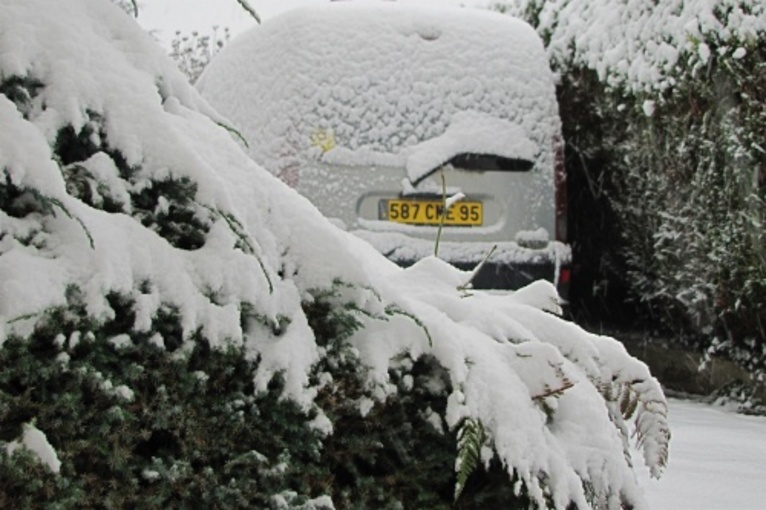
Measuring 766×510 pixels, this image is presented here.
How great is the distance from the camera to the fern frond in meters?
1.62

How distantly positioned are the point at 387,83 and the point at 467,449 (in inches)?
157

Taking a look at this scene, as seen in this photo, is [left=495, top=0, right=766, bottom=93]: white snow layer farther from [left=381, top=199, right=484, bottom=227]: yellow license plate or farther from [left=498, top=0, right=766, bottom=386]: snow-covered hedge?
[left=381, top=199, right=484, bottom=227]: yellow license plate

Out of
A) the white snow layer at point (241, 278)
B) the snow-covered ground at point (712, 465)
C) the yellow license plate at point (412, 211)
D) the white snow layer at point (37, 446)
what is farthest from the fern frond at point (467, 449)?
the yellow license plate at point (412, 211)

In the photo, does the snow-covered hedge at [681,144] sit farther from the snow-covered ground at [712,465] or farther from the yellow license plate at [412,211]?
the yellow license plate at [412,211]

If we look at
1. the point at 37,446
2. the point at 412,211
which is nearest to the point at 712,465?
the point at 412,211

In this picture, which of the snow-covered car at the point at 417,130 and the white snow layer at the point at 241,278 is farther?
the snow-covered car at the point at 417,130

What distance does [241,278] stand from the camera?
160 centimetres

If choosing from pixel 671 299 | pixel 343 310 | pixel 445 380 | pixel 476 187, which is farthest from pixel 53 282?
pixel 671 299

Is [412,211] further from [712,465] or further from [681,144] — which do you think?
[712,465]

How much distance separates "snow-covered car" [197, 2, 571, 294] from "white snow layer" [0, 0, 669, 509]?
326cm

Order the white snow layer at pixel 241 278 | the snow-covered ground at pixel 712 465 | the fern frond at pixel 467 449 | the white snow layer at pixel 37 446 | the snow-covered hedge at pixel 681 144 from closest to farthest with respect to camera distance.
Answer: the white snow layer at pixel 37 446
the white snow layer at pixel 241 278
the fern frond at pixel 467 449
the snow-covered ground at pixel 712 465
the snow-covered hedge at pixel 681 144

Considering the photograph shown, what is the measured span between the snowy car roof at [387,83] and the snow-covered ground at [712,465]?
5.26ft

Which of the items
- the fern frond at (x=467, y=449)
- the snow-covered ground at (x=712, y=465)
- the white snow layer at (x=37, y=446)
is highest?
the white snow layer at (x=37, y=446)

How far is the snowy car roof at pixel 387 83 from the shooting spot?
5.36m
